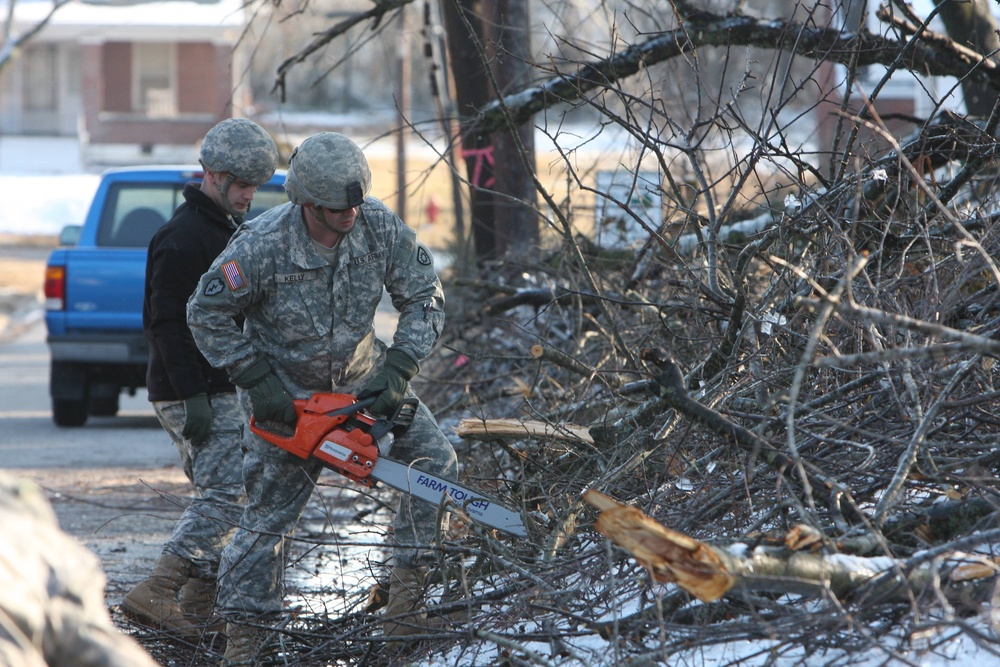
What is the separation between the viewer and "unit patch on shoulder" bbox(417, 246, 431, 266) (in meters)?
4.05

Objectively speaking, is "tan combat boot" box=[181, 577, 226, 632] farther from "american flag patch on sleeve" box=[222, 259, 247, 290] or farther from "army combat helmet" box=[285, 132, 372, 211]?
"army combat helmet" box=[285, 132, 372, 211]

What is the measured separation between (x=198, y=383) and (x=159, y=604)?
857 millimetres

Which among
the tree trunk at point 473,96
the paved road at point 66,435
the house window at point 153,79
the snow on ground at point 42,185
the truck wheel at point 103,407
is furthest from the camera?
the house window at point 153,79

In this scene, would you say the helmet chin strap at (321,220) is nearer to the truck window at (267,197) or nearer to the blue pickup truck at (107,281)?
the blue pickup truck at (107,281)

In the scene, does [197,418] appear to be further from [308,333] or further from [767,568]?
[767,568]

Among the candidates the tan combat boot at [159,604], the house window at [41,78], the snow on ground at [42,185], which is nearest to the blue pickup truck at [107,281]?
the tan combat boot at [159,604]

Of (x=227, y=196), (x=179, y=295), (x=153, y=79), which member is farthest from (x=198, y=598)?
(x=153, y=79)

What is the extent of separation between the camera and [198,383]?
4.32m

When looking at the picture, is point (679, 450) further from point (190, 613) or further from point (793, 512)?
point (190, 613)

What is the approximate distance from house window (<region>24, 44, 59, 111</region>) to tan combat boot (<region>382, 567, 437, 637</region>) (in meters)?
36.0

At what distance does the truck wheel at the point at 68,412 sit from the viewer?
9.17 meters

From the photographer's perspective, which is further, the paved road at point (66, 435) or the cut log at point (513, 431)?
the paved road at point (66, 435)

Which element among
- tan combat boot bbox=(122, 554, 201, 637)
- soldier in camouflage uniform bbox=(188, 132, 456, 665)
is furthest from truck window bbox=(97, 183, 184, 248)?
soldier in camouflage uniform bbox=(188, 132, 456, 665)

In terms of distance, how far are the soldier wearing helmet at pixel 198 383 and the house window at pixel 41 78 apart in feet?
114
